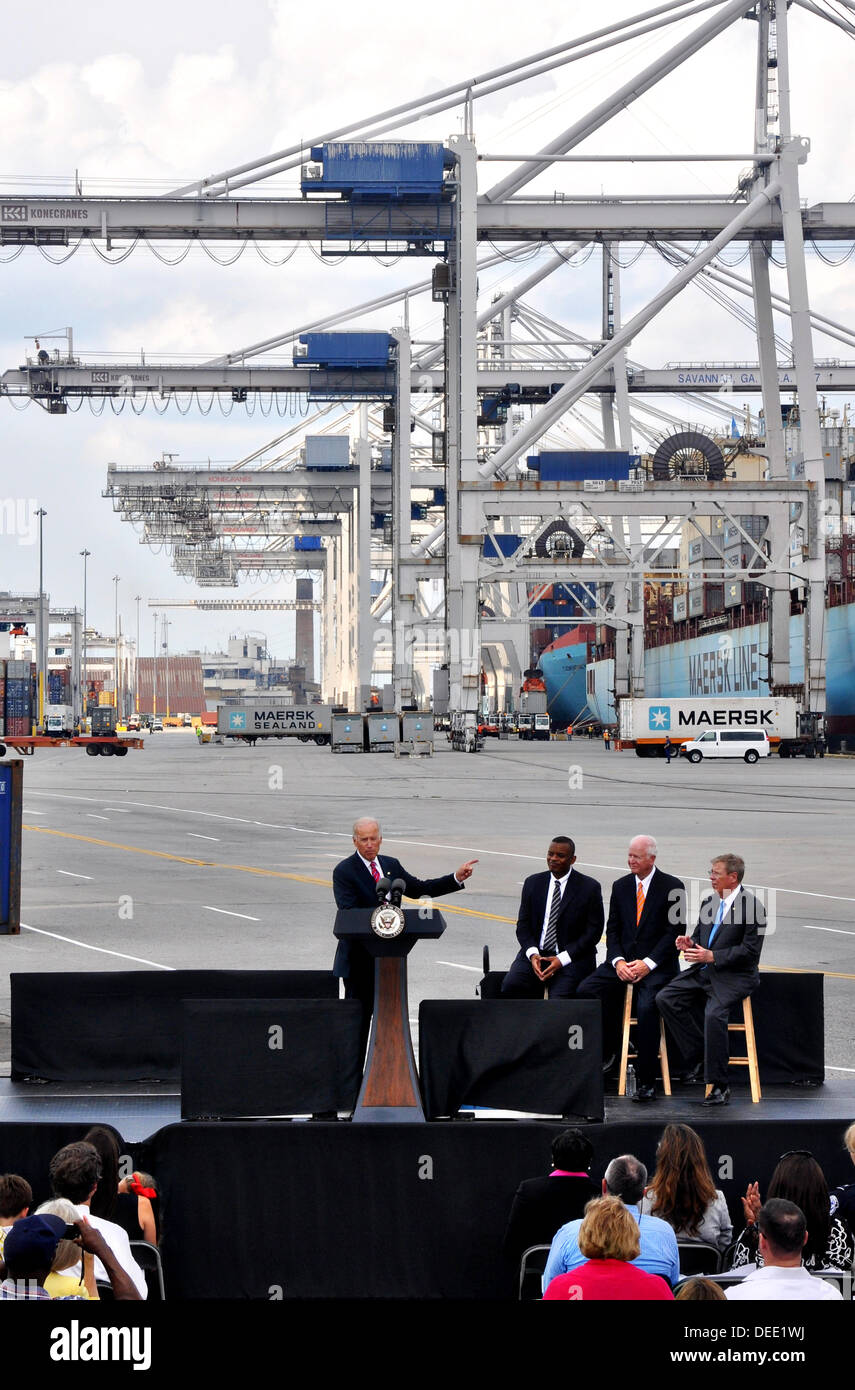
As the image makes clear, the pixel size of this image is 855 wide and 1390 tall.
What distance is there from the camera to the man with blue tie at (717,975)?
9.85 m

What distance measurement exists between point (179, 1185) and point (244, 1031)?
1.80m

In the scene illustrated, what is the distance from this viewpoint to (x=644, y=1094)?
992cm

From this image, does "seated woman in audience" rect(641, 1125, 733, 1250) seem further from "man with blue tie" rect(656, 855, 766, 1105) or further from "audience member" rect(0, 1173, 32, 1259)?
"man with blue tie" rect(656, 855, 766, 1105)

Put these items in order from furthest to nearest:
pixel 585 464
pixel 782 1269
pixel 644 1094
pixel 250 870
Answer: pixel 585 464, pixel 250 870, pixel 644 1094, pixel 782 1269

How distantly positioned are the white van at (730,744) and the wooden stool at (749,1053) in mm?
58135

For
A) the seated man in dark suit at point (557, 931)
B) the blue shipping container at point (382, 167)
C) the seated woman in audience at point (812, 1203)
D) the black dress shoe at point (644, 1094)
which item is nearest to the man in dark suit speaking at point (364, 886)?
the seated man in dark suit at point (557, 931)

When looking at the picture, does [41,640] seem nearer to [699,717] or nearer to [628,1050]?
[699,717]

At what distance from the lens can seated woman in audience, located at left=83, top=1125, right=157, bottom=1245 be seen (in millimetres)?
6699

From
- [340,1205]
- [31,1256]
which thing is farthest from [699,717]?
[31,1256]

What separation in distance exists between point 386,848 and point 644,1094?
674 inches

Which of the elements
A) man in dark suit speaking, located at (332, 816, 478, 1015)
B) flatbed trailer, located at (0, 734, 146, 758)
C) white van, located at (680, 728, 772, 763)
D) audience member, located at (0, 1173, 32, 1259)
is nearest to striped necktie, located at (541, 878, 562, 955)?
man in dark suit speaking, located at (332, 816, 478, 1015)

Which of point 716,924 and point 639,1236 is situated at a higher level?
point 716,924

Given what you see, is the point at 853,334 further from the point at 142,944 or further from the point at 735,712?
the point at 142,944

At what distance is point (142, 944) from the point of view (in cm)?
1714
